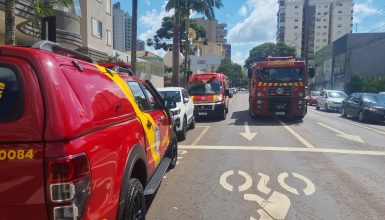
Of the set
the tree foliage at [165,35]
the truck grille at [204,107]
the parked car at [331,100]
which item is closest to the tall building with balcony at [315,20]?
the tree foliage at [165,35]

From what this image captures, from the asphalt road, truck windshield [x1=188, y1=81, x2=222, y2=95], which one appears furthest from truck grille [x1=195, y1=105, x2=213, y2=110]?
the asphalt road

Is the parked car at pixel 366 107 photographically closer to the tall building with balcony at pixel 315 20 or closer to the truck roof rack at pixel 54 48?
the truck roof rack at pixel 54 48

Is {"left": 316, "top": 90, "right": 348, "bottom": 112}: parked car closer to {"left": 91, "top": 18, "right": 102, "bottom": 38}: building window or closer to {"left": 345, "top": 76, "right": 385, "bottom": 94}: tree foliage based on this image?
{"left": 345, "top": 76, "right": 385, "bottom": 94}: tree foliage

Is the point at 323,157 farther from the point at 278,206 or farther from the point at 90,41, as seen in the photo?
the point at 90,41

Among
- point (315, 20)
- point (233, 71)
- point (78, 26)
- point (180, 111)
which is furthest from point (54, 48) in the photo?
point (315, 20)

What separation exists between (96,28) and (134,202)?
2655 cm

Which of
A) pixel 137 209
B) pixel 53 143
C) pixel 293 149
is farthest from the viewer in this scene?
pixel 293 149

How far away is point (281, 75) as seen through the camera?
17625 mm

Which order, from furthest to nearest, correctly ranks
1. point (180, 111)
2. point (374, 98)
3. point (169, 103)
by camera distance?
1. point (374, 98)
2. point (180, 111)
3. point (169, 103)

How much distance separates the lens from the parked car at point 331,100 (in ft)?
89.5

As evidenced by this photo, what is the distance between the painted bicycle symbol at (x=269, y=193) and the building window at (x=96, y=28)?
22.9 m

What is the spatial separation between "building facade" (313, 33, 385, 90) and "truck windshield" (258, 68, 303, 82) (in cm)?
2926

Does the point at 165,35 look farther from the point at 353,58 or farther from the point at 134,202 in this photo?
the point at 134,202

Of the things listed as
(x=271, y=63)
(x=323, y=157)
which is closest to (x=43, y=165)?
(x=323, y=157)
